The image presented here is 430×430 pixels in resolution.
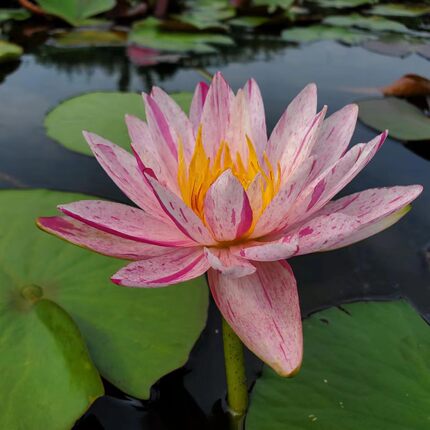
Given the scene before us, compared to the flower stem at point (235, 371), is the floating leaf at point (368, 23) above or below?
above

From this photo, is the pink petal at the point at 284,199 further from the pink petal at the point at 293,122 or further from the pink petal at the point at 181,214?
the pink petal at the point at 293,122

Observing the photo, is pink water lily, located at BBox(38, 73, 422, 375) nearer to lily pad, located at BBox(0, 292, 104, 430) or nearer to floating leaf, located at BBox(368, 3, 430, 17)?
lily pad, located at BBox(0, 292, 104, 430)

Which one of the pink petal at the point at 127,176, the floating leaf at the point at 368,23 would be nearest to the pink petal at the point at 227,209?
the pink petal at the point at 127,176

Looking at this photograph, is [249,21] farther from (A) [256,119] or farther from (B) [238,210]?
(B) [238,210]

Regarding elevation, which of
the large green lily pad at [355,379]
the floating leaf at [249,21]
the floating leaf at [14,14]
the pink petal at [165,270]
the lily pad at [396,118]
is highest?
the pink petal at [165,270]

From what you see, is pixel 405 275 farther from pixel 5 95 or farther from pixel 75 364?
pixel 5 95

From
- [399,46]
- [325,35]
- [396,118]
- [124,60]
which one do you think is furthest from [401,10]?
[396,118]
